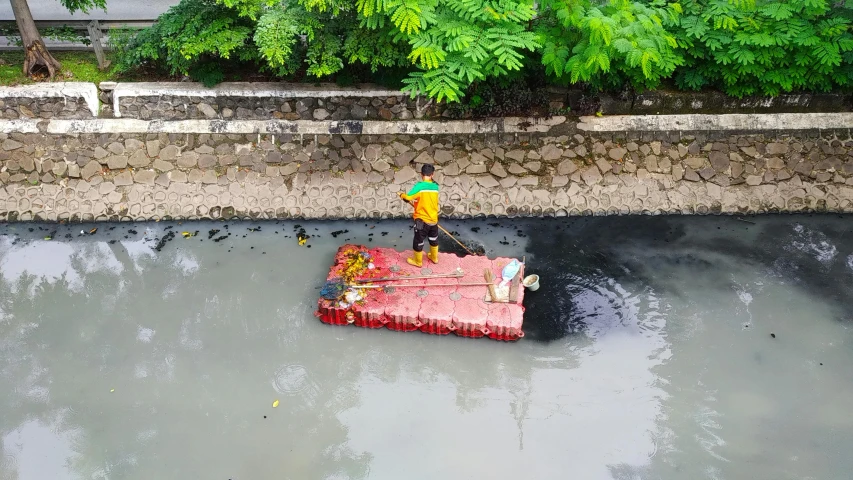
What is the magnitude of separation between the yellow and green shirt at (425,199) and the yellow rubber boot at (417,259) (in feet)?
1.63

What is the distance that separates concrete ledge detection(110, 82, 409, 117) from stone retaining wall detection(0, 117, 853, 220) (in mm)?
539

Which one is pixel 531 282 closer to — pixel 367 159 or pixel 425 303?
pixel 425 303

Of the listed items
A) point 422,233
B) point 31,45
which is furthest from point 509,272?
point 31,45

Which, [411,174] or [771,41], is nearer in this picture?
[771,41]

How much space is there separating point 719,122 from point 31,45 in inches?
407

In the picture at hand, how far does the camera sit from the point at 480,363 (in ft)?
24.4

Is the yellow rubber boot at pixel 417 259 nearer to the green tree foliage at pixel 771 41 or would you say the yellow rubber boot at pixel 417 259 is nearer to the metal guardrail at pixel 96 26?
the green tree foliage at pixel 771 41

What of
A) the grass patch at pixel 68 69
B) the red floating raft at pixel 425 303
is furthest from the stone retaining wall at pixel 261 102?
the red floating raft at pixel 425 303

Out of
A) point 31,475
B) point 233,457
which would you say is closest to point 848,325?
point 233,457

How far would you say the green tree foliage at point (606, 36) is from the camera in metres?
7.94

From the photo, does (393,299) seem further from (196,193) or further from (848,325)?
(848,325)

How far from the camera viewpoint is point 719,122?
32.0 ft

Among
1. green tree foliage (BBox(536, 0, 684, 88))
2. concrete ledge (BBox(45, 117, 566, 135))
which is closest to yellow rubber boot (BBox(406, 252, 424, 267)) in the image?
concrete ledge (BBox(45, 117, 566, 135))

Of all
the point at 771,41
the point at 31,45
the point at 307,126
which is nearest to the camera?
the point at 771,41
